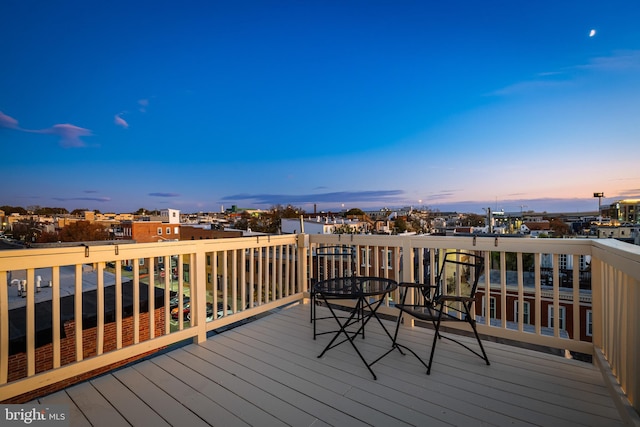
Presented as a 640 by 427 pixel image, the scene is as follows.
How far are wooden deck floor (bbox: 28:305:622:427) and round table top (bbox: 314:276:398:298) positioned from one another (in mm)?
552

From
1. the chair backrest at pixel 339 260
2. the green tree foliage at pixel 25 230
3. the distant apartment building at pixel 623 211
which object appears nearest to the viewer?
the chair backrest at pixel 339 260

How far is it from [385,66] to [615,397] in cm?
848

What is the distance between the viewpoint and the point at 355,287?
2547mm

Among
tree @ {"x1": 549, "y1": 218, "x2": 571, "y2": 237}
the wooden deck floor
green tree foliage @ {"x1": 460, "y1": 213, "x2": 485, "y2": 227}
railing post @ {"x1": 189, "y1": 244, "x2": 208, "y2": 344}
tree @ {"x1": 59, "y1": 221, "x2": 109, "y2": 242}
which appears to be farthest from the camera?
tree @ {"x1": 59, "y1": 221, "x2": 109, "y2": 242}

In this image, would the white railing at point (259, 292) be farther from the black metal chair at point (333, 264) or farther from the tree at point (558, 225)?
the tree at point (558, 225)

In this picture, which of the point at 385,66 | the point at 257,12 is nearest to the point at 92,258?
the point at 257,12

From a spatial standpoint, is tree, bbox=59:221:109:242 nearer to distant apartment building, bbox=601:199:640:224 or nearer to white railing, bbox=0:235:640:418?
white railing, bbox=0:235:640:418

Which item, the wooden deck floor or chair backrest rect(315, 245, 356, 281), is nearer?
the wooden deck floor

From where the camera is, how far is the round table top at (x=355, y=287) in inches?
90.2

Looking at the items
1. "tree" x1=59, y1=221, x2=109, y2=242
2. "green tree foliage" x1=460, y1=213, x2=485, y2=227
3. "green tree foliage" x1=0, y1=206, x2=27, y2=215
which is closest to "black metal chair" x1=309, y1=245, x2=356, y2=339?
"green tree foliage" x1=0, y1=206, x2=27, y2=215

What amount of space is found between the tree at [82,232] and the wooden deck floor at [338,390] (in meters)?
33.3

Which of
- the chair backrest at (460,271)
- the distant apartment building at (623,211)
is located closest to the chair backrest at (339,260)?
the chair backrest at (460,271)

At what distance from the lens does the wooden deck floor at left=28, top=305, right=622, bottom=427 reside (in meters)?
1.64

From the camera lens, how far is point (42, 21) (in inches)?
366
